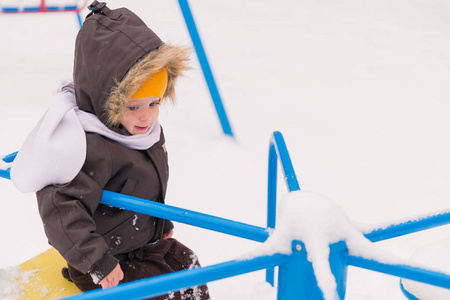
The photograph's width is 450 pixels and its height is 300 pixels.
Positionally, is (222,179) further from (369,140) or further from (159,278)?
(159,278)

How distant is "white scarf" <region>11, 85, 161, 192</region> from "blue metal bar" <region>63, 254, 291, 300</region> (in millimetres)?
331

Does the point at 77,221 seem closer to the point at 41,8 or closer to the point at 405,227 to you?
the point at 405,227

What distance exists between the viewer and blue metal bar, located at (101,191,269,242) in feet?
2.53

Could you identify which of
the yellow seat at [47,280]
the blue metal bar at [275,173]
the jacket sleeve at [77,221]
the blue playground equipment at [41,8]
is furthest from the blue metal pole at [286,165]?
the blue playground equipment at [41,8]

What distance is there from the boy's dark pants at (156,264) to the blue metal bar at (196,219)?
23cm

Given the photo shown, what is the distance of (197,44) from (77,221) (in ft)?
4.00

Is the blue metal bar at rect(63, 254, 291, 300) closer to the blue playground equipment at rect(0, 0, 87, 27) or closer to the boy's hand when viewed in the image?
the boy's hand

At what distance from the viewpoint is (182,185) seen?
78.9 inches

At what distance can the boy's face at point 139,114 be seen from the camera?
0.97 metres

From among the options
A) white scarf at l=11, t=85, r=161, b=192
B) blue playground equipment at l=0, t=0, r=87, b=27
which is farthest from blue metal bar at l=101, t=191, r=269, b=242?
blue playground equipment at l=0, t=0, r=87, b=27

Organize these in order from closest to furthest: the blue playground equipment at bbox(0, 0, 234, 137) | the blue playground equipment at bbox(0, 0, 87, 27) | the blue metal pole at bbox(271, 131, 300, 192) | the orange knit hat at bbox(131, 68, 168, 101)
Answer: the blue metal pole at bbox(271, 131, 300, 192), the orange knit hat at bbox(131, 68, 168, 101), the blue playground equipment at bbox(0, 0, 234, 137), the blue playground equipment at bbox(0, 0, 87, 27)

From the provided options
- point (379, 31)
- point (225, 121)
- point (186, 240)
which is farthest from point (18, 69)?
point (379, 31)

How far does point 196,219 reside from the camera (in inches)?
31.6

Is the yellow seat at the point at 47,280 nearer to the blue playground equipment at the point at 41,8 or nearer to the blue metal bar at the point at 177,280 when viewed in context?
the blue metal bar at the point at 177,280
